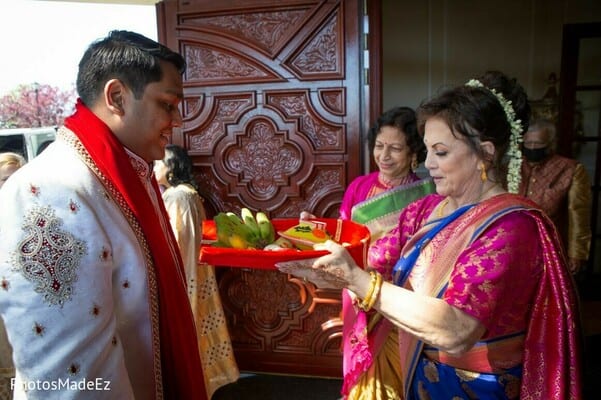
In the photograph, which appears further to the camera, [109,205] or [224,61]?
[224,61]

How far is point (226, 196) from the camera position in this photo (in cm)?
270

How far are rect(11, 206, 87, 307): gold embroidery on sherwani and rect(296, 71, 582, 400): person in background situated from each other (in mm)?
570

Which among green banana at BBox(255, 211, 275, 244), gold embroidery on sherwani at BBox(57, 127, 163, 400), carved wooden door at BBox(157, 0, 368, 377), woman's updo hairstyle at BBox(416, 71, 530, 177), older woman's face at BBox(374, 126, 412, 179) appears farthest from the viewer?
carved wooden door at BBox(157, 0, 368, 377)

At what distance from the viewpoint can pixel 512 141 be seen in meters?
1.23

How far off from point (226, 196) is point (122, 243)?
5.91 ft

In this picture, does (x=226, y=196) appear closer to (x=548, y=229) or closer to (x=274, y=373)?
(x=274, y=373)

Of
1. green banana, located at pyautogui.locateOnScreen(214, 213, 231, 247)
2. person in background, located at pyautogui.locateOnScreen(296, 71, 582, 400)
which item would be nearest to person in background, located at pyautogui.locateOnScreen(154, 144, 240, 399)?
green banana, located at pyautogui.locateOnScreen(214, 213, 231, 247)

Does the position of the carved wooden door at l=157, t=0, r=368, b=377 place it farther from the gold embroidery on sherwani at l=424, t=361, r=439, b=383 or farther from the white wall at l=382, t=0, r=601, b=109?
the white wall at l=382, t=0, r=601, b=109

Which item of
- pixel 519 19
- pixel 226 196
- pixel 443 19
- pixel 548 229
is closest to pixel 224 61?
pixel 226 196

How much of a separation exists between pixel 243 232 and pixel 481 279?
2.34ft

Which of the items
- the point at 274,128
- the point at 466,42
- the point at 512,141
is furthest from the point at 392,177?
the point at 466,42

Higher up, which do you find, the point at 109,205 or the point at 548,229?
the point at 109,205

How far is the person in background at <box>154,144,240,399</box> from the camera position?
97.3 inches

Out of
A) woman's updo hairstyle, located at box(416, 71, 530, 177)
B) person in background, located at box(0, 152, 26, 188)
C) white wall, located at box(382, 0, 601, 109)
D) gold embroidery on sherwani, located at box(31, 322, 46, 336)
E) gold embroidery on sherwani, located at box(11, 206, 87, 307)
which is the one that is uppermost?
white wall, located at box(382, 0, 601, 109)
